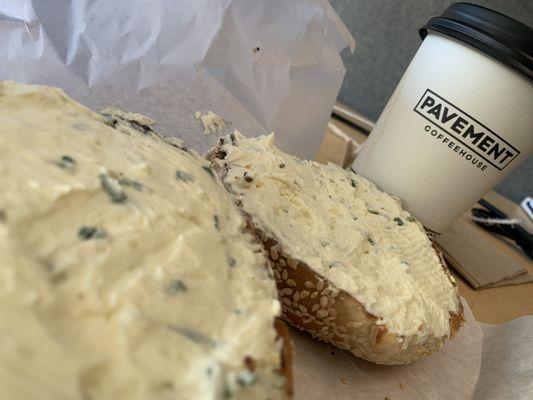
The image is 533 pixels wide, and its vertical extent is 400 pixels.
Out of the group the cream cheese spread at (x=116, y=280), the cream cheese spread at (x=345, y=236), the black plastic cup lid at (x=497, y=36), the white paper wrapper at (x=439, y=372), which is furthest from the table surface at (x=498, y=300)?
the cream cheese spread at (x=116, y=280)

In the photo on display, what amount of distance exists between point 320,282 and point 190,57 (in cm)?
66

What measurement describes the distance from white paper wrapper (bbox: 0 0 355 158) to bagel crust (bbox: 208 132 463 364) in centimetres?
24

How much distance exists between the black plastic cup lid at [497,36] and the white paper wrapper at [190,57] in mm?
357

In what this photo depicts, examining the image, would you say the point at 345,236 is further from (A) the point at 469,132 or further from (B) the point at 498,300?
(B) the point at 498,300

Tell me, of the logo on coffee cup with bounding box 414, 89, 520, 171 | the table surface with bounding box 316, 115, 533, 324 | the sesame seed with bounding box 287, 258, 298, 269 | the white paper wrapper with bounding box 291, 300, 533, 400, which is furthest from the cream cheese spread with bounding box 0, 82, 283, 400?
the table surface with bounding box 316, 115, 533, 324

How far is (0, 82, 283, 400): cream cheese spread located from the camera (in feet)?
1.49

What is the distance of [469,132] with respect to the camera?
1.18 m

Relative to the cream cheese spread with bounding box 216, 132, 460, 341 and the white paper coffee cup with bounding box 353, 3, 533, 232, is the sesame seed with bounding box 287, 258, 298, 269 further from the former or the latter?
the white paper coffee cup with bounding box 353, 3, 533, 232

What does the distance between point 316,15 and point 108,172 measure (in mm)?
894

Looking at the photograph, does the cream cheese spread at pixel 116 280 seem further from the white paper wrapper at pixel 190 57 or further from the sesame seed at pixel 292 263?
the white paper wrapper at pixel 190 57

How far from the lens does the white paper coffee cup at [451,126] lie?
3.68 ft

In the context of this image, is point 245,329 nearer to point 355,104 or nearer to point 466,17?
point 466,17

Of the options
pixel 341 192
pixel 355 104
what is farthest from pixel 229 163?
pixel 355 104

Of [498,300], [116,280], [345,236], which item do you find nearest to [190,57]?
[345,236]
